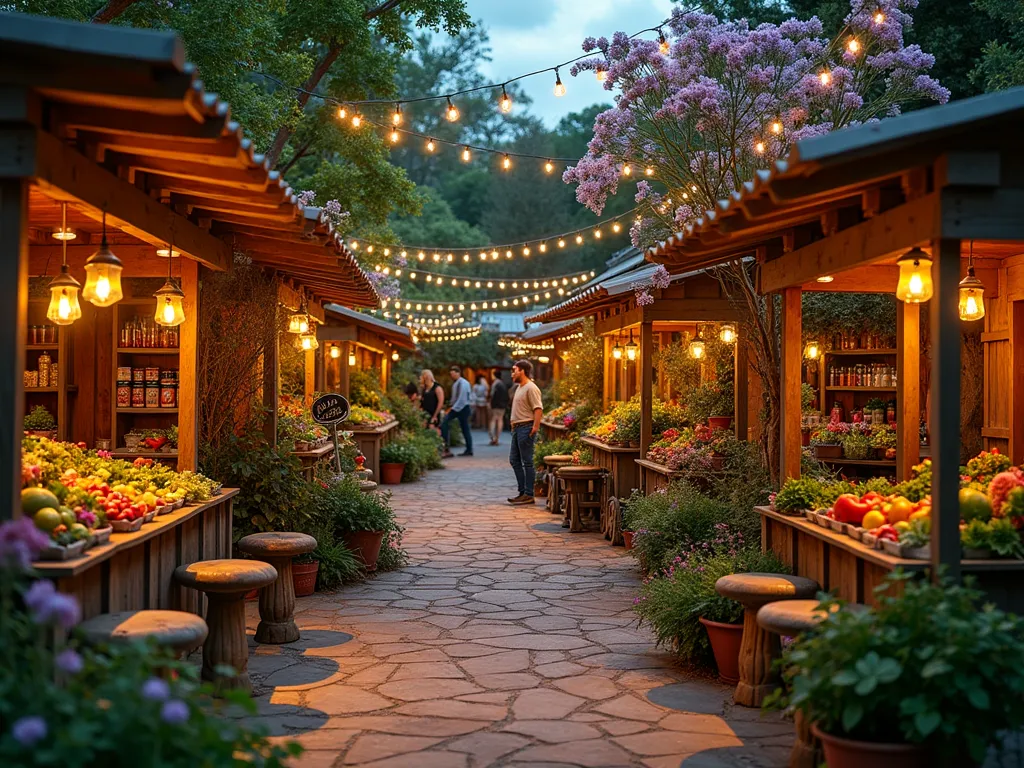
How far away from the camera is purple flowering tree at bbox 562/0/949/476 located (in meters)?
9.12

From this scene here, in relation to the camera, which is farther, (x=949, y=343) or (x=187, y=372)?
(x=187, y=372)

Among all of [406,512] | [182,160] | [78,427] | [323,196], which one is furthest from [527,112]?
[182,160]

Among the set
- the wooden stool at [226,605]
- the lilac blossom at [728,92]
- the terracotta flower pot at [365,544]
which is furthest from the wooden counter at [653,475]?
the wooden stool at [226,605]

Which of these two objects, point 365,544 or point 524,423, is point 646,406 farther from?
point 365,544

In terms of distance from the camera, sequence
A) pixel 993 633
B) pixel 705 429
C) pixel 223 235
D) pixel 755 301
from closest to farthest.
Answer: pixel 993 633 < pixel 223 235 < pixel 755 301 < pixel 705 429

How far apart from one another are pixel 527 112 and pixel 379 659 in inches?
2338

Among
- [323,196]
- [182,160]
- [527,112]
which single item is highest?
[527,112]

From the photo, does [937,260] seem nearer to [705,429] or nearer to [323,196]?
[705,429]

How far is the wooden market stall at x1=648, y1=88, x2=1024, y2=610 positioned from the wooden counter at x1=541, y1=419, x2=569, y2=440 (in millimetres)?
10832

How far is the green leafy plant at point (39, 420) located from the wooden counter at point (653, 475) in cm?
603

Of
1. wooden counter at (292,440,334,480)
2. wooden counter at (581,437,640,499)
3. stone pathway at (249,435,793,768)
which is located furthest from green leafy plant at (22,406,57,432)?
wooden counter at (581,437,640,499)

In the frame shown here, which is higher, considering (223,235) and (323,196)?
(323,196)

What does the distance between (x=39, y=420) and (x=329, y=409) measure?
322 cm

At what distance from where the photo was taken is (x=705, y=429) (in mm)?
11570
